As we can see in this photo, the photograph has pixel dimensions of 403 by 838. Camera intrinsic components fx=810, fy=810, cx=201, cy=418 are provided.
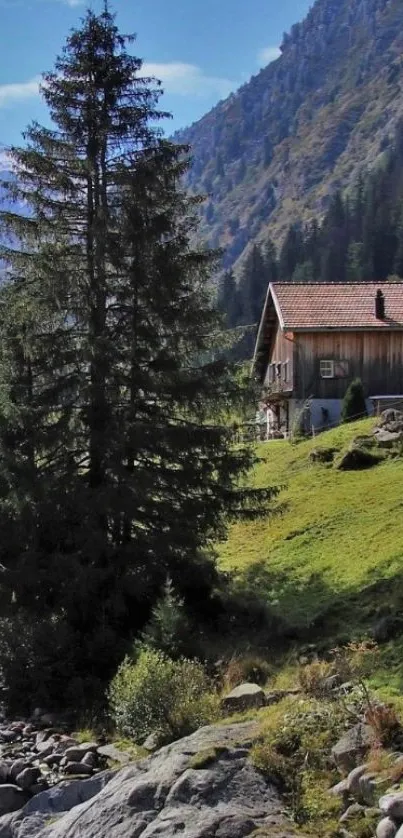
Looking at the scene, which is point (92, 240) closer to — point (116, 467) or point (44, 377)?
point (44, 377)

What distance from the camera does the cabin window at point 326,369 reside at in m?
40.2

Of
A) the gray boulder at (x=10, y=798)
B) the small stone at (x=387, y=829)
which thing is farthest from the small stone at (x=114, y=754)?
the small stone at (x=387, y=829)

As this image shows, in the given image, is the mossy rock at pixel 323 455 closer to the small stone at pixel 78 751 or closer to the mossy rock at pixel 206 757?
the small stone at pixel 78 751

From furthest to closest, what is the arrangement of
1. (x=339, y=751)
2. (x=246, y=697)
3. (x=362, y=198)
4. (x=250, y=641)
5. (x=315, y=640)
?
(x=362, y=198)
(x=250, y=641)
(x=315, y=640)
(x=246, y=697)
(x=339, y=751)

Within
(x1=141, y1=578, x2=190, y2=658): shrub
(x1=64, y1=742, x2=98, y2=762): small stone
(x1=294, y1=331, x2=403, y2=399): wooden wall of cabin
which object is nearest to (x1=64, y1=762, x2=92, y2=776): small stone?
(x1=64, y1=742, x2=98, y2=762): small stone

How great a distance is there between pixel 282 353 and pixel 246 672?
31.4 metres

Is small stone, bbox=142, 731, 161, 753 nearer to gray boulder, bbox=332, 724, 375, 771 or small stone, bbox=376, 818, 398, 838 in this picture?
gray boulder, bbox=332, 724, 375, 771

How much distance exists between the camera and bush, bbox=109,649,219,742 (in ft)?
36.6

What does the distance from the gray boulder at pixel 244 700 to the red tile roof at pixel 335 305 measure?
96.0 feet

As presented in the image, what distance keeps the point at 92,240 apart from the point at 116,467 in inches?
183

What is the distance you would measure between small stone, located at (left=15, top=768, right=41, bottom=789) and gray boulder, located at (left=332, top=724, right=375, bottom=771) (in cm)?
457

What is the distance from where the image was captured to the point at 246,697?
37.0ft

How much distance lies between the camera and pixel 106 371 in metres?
16.1

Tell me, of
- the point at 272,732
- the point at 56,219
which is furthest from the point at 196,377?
the point at 272,732
